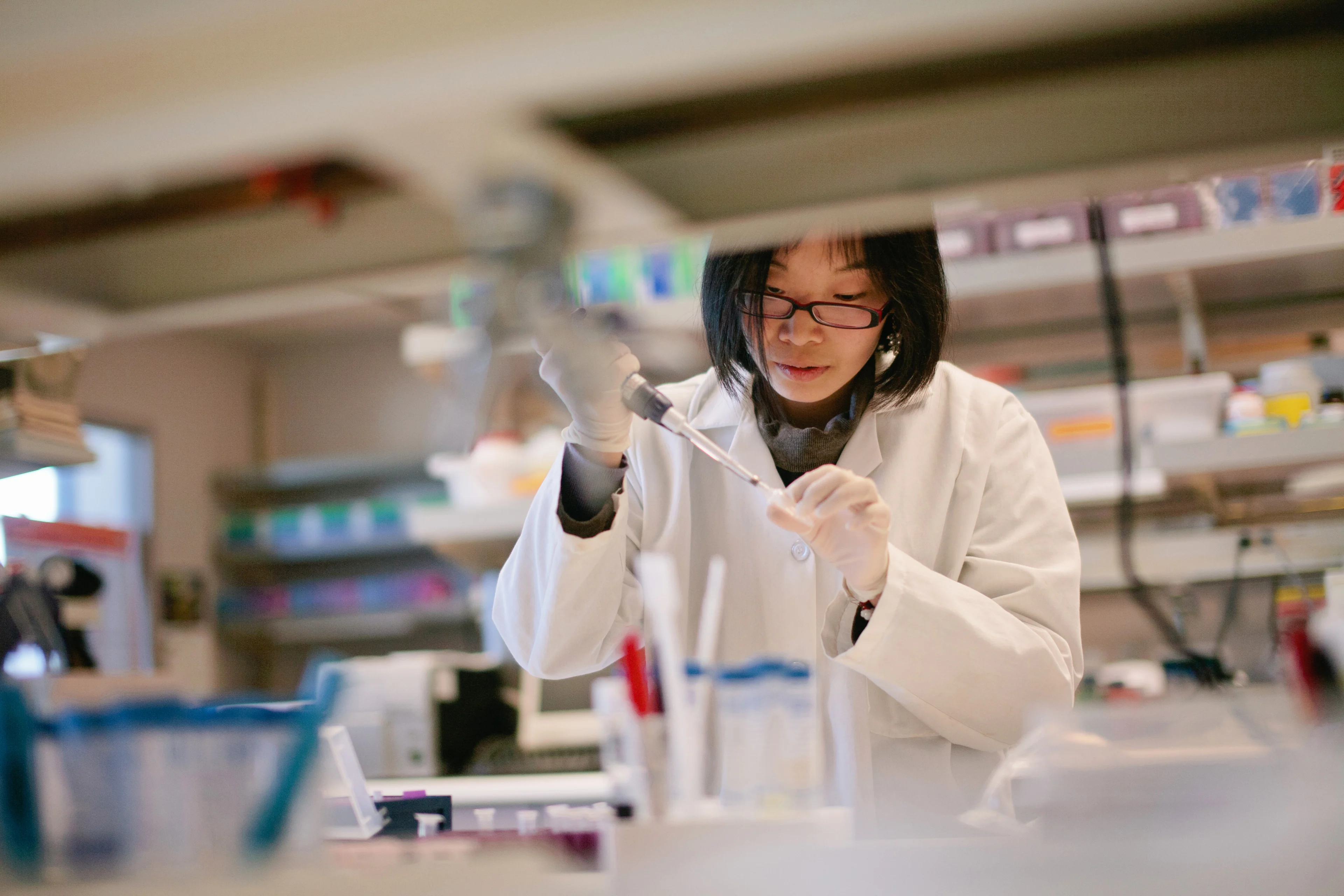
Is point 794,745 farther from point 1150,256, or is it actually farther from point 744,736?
point 1150,256

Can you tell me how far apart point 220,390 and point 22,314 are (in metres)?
4.80

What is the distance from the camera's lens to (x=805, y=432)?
1.32m

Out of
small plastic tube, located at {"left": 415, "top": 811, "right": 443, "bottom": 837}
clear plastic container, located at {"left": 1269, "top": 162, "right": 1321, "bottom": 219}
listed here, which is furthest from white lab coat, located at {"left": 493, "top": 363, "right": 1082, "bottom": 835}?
clear plastic container, located at {"left": 1269, "top": 162, "right": 1321, "bottom": 219}

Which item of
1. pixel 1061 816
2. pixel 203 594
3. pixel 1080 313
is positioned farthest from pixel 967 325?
pixel 203 594

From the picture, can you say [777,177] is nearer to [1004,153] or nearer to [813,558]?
[1004,153]

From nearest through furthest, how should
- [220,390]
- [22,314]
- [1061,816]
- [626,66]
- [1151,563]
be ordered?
[626,66] < [1061,816] < [22,314] < [1151,563] < [220,390]

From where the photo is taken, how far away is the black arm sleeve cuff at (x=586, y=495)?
1.11 meters

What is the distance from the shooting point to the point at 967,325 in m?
3.25

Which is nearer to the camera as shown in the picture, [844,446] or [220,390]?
[844,446]

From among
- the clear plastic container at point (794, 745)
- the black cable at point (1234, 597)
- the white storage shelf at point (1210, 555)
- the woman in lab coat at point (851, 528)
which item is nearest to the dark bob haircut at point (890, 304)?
the woman in lab coat at point (851, 528)

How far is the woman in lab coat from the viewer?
101 cm

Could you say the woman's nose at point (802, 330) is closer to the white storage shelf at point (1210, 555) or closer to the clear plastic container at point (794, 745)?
the clear plastic container at point (794, 745)

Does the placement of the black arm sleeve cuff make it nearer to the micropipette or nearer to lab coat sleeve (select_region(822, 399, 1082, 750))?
the micropipette

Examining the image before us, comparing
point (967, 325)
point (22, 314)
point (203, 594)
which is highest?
point (967, 325)
